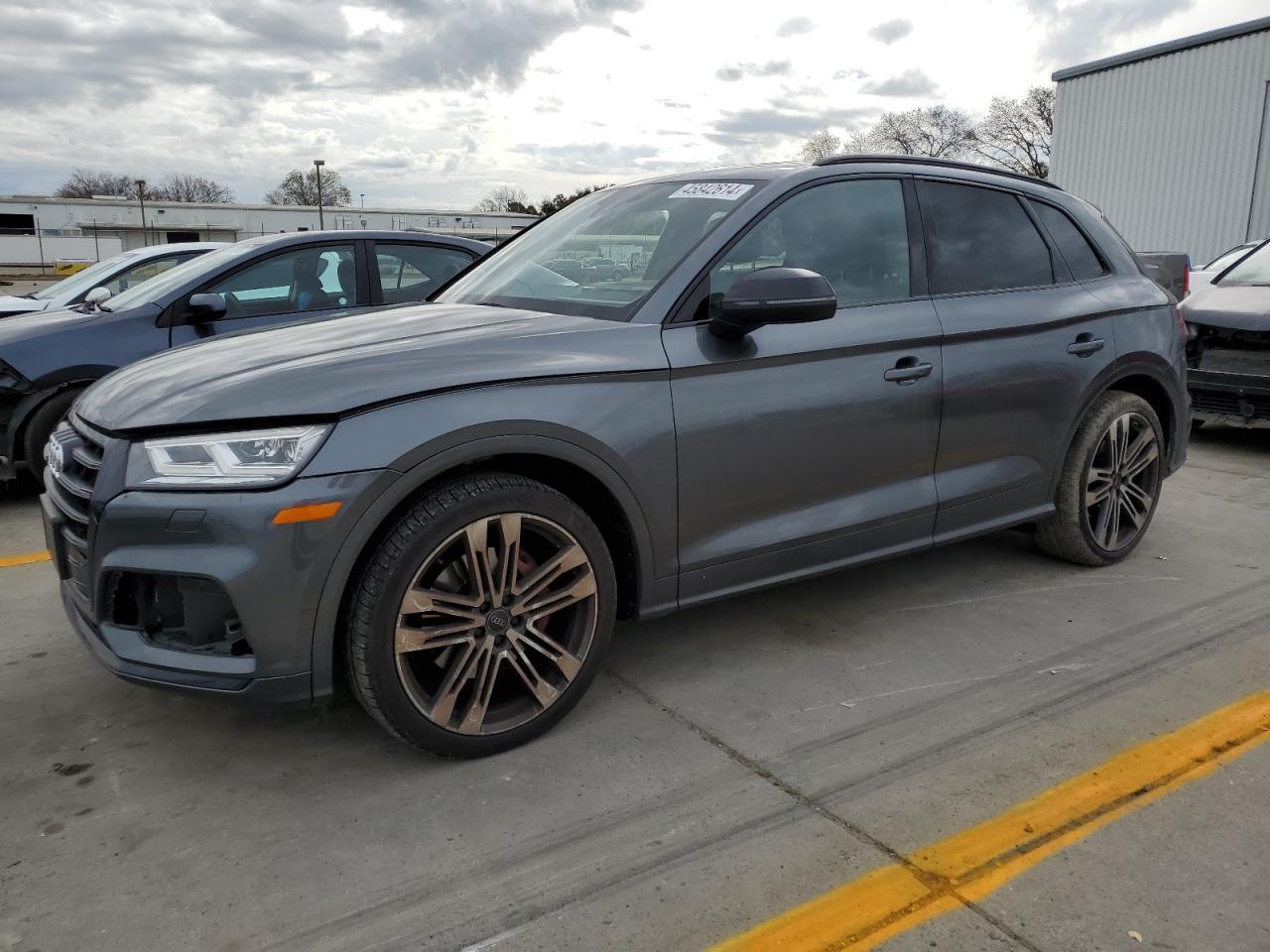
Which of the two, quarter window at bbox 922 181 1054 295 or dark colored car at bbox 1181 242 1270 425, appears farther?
dark colored car at bbox 1181 242 1270 425

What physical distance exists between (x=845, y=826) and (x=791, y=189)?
6.68 ft

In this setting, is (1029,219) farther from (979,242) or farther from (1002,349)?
(1002,349)

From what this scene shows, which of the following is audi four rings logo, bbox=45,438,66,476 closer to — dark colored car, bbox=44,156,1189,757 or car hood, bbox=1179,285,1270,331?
dark colored car, bbox=44,156,1189,757

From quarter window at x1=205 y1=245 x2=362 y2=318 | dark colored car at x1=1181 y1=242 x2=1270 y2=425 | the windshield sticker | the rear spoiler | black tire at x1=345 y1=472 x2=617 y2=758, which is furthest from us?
the rear spoiler

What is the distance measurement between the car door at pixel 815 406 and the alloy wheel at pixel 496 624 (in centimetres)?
41

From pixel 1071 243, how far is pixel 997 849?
110 inches

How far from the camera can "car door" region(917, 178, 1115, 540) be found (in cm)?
361

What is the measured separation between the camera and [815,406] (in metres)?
3.18

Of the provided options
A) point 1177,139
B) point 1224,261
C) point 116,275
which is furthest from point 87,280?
point 1177,139

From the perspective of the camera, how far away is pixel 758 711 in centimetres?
308

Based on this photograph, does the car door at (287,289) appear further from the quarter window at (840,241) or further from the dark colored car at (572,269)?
the quarter window at (840,241)

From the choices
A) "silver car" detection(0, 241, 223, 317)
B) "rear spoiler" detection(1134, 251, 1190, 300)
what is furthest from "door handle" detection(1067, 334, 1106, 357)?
"silver car" detection(0, 241, 223, 317)

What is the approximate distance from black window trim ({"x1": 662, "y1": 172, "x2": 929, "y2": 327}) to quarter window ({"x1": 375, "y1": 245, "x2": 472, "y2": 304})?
10.8ft

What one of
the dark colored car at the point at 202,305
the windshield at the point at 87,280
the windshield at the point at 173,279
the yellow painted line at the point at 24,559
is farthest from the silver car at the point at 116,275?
the yellow painted line at the point at 24,559
